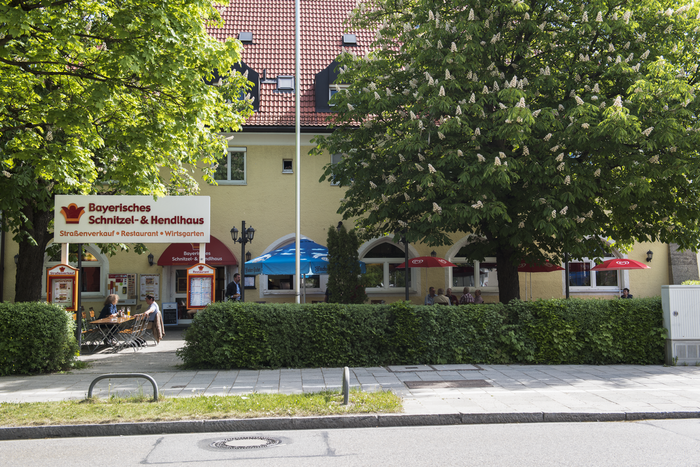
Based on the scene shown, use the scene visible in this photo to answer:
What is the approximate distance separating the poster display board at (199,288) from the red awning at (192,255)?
760cm

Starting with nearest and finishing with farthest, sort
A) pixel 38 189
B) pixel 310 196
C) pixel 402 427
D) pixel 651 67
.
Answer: pixel 402 427
pixel 651 67
pixel 38 189
pixel 310 196

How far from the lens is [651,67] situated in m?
12.1

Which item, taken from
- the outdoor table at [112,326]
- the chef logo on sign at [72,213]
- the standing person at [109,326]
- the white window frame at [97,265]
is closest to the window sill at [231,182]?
the white window frame at [97,265]

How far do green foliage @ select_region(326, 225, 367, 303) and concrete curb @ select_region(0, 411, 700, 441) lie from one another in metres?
11.0

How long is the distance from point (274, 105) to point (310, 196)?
380 centimetres

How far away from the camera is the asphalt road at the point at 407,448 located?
5.69m

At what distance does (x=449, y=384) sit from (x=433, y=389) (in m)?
0.51

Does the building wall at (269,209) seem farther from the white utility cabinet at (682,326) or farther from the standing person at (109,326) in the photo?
the white utility cabinet at (682,326)

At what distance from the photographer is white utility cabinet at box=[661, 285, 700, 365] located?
39.1ft

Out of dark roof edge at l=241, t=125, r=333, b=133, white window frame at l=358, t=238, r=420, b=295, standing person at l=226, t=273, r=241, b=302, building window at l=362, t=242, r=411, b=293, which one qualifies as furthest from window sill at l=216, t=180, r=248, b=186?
building window at l=362, t=242, r=411, b=293

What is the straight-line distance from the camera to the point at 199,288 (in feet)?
40.1

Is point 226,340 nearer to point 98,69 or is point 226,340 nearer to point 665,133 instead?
point 98,69

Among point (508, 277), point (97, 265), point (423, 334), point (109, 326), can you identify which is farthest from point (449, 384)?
point (97, 265)

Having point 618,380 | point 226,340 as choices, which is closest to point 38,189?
point 226,340
